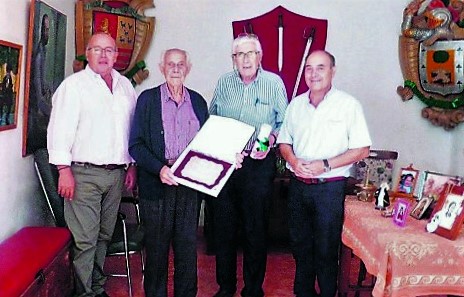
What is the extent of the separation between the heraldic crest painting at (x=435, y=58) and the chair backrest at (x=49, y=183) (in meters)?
2.70

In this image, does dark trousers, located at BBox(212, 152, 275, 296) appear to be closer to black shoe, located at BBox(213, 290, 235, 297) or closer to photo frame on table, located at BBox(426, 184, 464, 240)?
black shoe, located at BBox(213, 290, 235, 297)

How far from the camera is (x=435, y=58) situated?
3789mm

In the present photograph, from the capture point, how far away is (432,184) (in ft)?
8.00

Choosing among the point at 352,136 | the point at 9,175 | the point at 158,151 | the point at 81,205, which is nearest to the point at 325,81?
the point at 352,136

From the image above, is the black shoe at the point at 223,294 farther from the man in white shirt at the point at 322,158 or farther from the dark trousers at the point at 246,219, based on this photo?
the man in white shirt at the point at 322,158

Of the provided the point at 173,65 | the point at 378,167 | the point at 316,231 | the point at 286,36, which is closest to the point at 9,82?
the point at 173,65

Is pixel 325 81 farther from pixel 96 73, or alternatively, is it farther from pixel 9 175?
pixel 9 175

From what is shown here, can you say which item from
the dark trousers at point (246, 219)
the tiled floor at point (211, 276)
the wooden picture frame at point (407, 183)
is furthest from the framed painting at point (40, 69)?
the wooden picture frame at point (407, 183)

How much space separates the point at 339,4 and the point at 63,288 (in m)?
2.89

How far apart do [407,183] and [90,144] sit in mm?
1608

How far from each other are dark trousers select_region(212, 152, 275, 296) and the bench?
32.2 inches

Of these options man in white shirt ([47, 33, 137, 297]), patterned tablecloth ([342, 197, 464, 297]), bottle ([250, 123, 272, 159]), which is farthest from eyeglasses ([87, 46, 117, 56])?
patterned tablecloth ([342, 197, 464, 297])

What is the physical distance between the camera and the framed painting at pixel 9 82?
2451mm

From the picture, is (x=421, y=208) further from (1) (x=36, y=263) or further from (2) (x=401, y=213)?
(1) (x=36, y=263)
